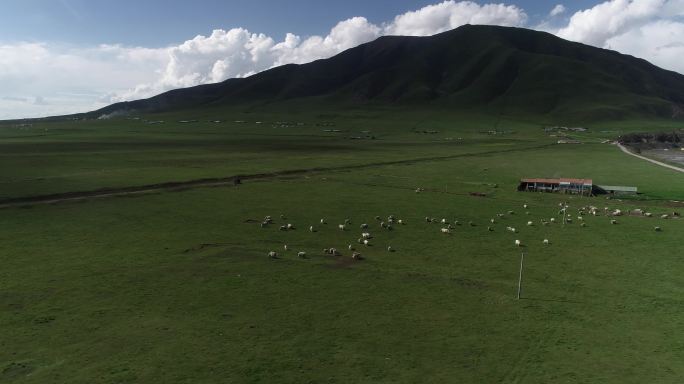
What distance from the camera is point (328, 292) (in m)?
39.8

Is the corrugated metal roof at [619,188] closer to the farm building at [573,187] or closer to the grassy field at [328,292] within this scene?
the farm building at [573,187]

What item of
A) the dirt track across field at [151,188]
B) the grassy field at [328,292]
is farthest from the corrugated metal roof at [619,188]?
the dirt track across field at [151,188]

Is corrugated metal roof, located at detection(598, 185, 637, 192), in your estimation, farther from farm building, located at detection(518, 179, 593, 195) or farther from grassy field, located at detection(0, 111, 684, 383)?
grassy field, located at detection(0, 111, 684, 383)

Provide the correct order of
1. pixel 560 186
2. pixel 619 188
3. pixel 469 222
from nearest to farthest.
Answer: pixel 469 222
pixel 619 188
pixel 560 186

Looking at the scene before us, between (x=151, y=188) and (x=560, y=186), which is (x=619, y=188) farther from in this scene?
(x=151, y=188)

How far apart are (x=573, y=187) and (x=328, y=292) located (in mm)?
67600

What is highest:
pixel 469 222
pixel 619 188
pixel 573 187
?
pixel 619 188

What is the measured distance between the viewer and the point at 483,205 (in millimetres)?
76938

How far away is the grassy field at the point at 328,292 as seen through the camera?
2880 centimetres

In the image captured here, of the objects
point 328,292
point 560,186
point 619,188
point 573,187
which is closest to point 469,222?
point 328,292

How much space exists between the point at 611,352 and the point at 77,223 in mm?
58313

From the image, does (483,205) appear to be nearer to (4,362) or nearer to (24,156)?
(4,362)

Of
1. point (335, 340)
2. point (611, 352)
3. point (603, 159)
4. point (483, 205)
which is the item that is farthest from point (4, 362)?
point (603, 159)

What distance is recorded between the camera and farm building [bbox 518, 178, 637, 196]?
8841cm
